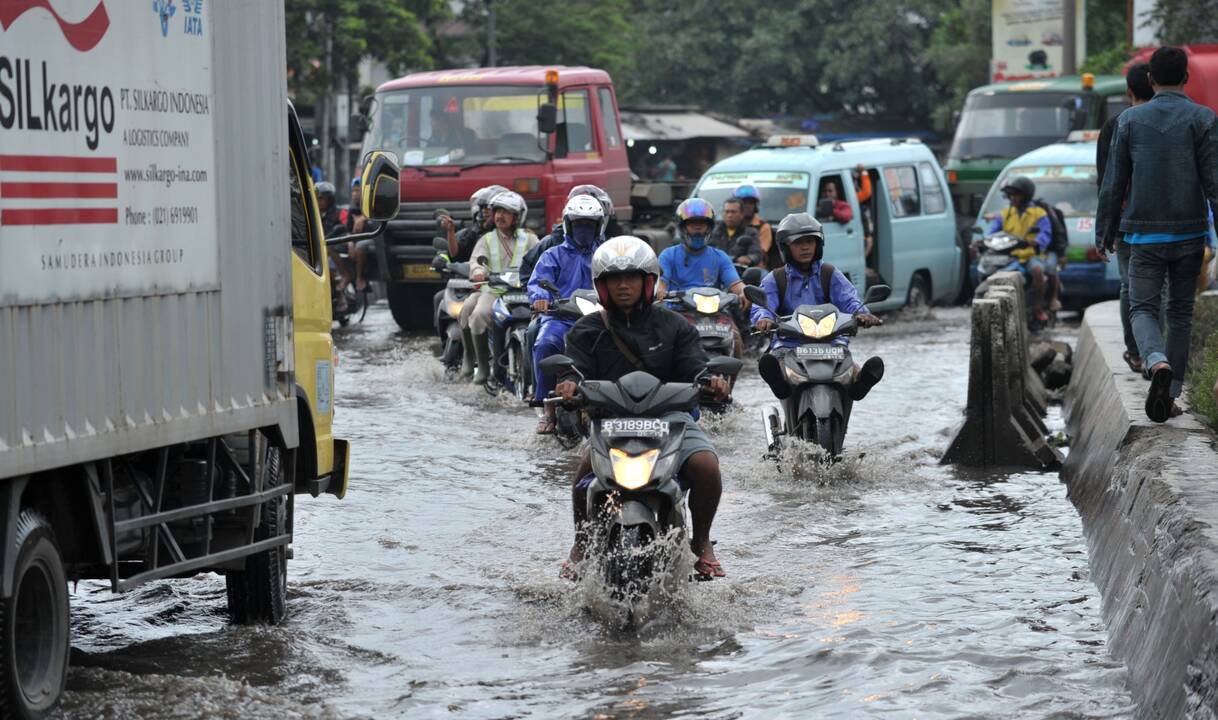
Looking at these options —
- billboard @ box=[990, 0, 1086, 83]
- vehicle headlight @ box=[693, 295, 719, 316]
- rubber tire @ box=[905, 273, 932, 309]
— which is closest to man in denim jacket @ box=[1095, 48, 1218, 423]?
vehicle headlight @ box=[693, 295, 719, 316]

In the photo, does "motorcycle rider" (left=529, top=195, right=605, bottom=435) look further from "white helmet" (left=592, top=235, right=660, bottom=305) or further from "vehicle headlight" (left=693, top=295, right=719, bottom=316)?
"white helmet" (left=592, top=235, right=660, bottom=305)

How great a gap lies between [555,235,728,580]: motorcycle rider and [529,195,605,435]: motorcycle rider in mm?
4950

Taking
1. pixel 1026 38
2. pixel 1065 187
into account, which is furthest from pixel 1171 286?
pixel 1026 38

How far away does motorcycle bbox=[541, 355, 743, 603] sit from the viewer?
7.23m

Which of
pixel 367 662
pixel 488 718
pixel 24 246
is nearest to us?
pixel 24 246

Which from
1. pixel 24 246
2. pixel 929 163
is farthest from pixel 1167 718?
pixel 929 163

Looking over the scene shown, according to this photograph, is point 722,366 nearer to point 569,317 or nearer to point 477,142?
point 569,317

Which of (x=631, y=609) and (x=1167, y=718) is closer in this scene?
(x=1167, y=718)

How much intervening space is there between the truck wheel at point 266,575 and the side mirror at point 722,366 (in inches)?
64.5

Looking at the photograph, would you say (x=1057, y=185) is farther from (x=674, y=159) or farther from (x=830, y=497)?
(x=674, y=159)

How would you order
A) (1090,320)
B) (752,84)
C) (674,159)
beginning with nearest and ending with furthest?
(1090,320)
(674,159)
(752,84)

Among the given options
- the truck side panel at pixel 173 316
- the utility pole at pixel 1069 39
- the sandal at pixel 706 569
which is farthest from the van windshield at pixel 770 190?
the utility pole at pixel 1069 39

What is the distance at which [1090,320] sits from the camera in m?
15.3

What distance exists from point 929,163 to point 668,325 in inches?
626
